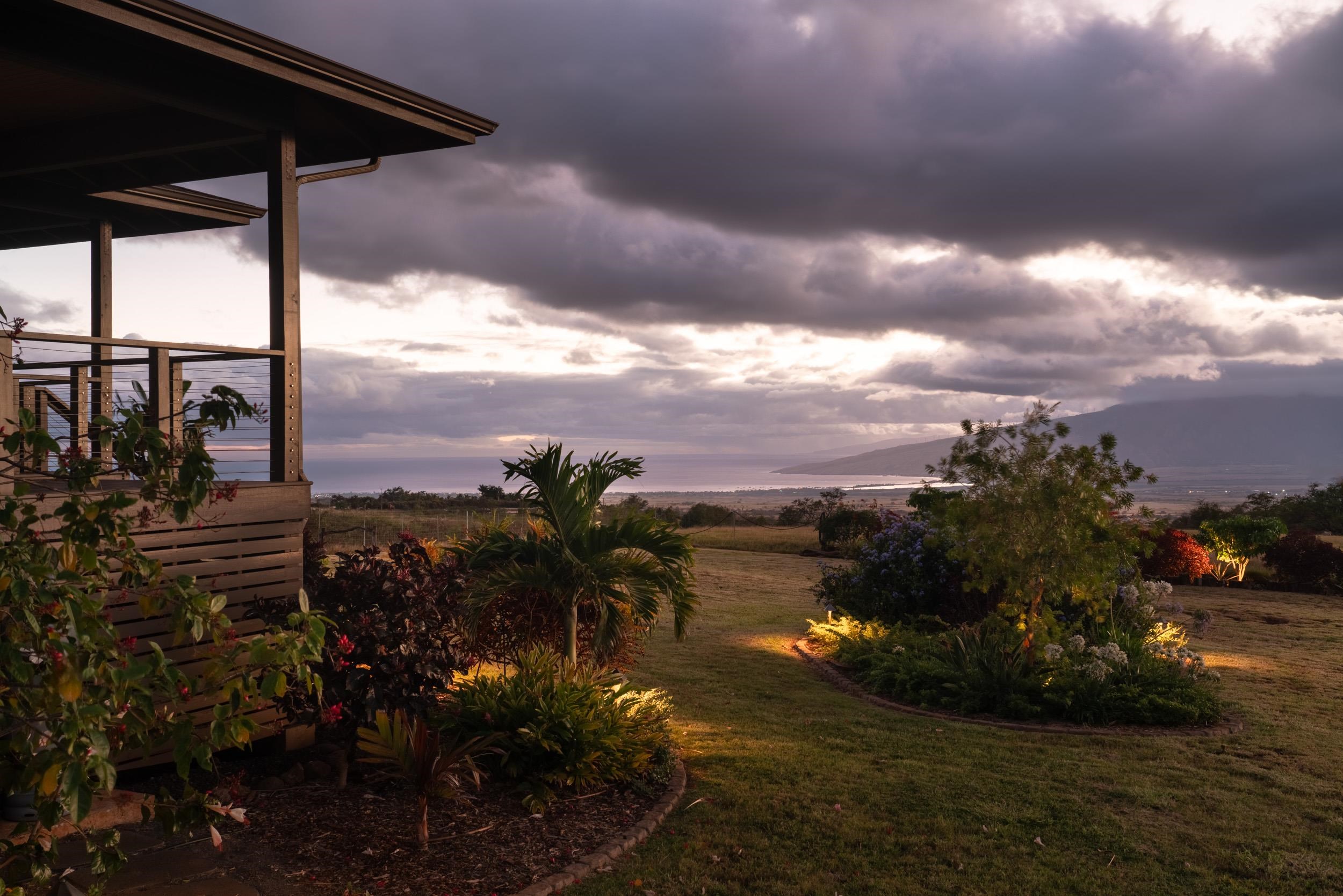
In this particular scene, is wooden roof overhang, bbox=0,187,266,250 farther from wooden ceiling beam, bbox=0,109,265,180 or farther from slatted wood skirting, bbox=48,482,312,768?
slatted wood skirting, bbox=48,482,312,768

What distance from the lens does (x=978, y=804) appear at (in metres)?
6.16

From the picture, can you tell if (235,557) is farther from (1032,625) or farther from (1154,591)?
(1154,591)

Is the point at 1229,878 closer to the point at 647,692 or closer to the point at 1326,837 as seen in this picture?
the point at 1326,837

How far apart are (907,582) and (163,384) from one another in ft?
29.9

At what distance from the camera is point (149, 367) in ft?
23.4

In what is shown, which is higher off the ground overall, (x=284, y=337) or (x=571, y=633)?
(x=284, y=337)

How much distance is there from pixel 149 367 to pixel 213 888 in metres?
4.31

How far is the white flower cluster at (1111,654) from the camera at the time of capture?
356 inches

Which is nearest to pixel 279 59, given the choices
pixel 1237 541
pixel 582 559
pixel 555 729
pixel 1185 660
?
pixel 582 559

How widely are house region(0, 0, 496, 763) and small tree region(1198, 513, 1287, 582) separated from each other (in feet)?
62.5

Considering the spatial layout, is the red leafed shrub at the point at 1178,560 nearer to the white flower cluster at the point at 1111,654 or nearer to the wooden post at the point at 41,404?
the white flower cluster at the point at 1111,654

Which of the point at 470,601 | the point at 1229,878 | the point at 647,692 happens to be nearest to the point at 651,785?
the point at 647,692

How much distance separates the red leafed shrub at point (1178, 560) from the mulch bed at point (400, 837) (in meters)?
17.4

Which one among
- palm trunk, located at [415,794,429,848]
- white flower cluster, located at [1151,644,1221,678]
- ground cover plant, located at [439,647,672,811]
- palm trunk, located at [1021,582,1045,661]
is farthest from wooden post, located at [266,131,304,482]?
white flower cluster, located at [1151,644,1221,678]
